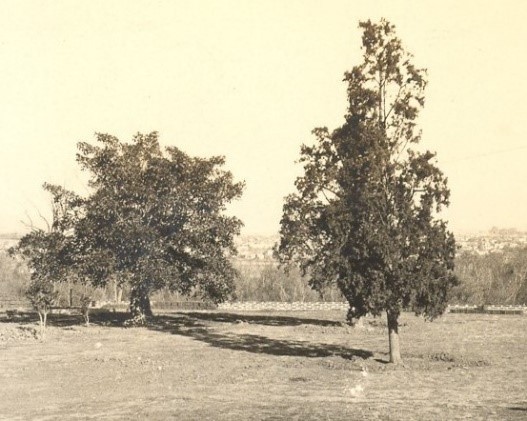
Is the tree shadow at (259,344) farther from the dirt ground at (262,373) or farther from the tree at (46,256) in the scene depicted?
the tree at (46,256)

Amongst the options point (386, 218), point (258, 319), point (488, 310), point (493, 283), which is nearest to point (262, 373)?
point (386, 218)

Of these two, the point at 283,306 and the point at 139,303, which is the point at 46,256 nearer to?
the point at 139,303

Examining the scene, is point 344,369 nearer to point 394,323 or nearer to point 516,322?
point 394,323

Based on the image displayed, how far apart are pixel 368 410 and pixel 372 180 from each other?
8.78 metres

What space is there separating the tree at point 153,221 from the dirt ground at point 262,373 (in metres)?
3.19

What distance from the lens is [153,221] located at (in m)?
37.4

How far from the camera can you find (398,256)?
21.1 metres

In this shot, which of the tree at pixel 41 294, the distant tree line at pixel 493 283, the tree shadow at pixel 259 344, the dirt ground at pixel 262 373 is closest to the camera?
the dirt ground at pixel 262 373

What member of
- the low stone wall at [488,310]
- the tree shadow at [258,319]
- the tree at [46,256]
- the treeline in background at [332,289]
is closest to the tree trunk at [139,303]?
the tree at [46,256]

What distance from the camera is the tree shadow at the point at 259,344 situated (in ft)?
84.2

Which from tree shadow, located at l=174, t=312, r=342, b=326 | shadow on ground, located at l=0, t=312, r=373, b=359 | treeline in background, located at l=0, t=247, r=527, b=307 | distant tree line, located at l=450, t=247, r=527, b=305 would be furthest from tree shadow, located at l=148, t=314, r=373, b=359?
distant tree line, located at l=450, t=247, r=527, b=305

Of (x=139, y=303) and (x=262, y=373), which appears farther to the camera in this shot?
(x=139, y=303)

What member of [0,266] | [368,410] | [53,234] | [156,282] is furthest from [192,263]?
[0,266]

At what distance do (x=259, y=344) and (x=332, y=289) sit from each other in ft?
117
